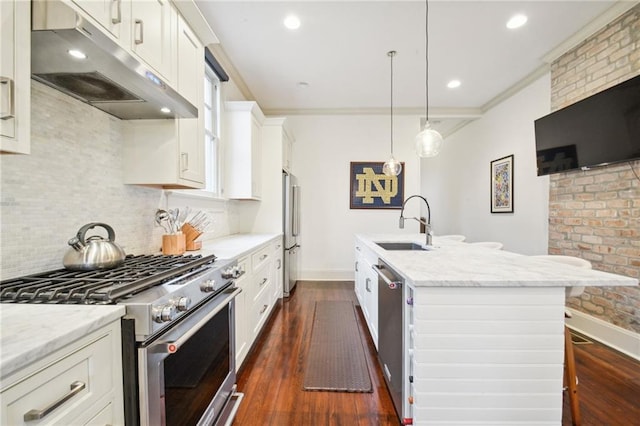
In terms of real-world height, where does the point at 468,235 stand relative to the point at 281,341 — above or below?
above

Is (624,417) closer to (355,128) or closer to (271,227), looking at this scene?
(271,227)

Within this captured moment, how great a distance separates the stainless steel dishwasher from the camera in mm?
1463

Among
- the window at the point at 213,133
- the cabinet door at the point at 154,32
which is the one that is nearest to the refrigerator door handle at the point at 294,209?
the window at the point at 213,133

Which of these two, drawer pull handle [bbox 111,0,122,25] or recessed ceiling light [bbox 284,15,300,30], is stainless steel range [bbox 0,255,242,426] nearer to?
drawer pull handle [bbox 111,0,122,25]

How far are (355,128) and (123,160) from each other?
3.82 metres

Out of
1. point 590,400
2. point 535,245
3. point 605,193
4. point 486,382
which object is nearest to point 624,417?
point 590,400

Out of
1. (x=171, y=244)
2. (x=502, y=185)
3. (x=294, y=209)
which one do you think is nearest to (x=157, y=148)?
(x=171, y=244)

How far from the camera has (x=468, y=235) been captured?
200 inches

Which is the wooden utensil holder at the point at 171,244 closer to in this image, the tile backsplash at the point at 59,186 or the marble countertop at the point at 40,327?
the tile backsplash at the point at 59,186

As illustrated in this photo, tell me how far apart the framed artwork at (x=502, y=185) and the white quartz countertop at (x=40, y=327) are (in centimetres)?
461

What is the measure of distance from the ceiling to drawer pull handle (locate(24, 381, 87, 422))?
282 cm

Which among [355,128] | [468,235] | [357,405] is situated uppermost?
[355,128]

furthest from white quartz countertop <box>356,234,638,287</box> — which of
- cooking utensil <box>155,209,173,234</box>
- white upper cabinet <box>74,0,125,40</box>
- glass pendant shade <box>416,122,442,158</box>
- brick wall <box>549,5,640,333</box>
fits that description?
white upper cabinet <box>74,0,125,40</box>

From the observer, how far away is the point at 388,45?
9.61 feet
